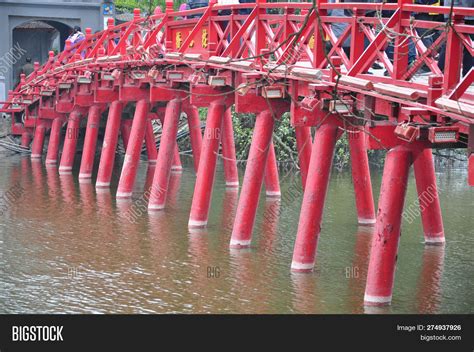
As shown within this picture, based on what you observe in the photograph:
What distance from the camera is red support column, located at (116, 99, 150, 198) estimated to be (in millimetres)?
22406

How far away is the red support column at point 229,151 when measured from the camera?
23.1 metres

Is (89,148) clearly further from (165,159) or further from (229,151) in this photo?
(165,159)

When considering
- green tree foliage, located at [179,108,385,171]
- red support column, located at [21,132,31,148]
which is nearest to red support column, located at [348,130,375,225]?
green tree foliage, located at [179,108,385,171]

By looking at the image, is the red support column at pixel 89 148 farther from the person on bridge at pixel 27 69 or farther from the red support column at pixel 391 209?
the red support column at pixel 391 209

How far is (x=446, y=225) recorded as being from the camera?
19688mm

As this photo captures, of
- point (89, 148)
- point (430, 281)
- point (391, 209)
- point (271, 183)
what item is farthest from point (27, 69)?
point (391, 209)

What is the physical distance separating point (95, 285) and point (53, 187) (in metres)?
10.2

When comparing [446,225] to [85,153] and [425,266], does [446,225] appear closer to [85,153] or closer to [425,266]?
[425,266]

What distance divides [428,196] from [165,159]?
20.1 ft

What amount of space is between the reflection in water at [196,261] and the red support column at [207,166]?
359mm

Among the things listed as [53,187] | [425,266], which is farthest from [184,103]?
[425,266]
